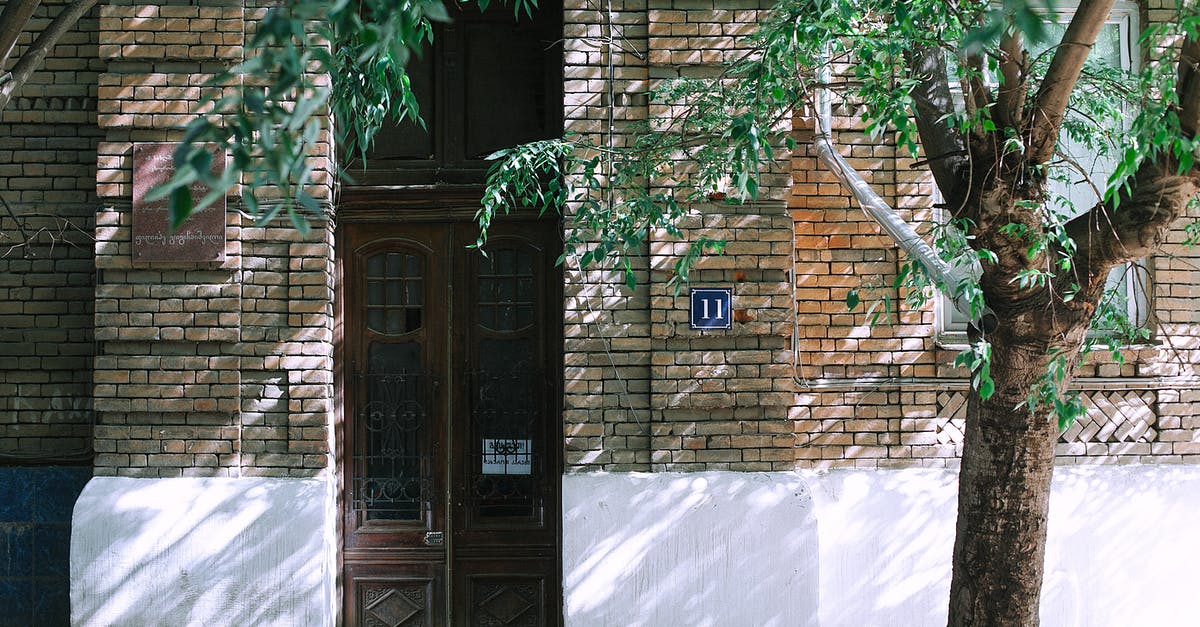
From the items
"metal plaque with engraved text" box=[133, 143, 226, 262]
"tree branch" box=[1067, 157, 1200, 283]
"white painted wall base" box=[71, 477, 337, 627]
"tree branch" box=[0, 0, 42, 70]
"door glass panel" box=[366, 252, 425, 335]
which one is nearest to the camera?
"tree branch" box=[1067, 157, 1200, 283]

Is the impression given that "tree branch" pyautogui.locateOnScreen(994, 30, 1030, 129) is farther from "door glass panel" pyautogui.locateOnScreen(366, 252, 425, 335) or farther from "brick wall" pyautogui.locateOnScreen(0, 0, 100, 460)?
"brick wall" pyautogui.locateOnScreen(0, 0, 100, 460)

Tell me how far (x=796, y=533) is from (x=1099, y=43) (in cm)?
354

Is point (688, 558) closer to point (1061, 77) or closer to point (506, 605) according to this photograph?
point (506, 605)

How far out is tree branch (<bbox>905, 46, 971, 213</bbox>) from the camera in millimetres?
4172

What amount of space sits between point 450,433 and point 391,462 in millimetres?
385

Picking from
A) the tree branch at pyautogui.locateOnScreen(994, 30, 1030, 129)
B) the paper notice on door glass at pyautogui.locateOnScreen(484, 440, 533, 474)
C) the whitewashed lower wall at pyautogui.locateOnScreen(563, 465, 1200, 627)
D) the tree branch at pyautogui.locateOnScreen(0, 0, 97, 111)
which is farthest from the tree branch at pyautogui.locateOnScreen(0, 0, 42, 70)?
the tree branch at pyautogui.locateOnScreen(994, 30, 1030, 129)

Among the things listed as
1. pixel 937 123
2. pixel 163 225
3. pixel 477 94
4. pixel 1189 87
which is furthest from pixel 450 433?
pixel 1189 87

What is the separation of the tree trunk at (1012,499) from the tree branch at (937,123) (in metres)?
0.71

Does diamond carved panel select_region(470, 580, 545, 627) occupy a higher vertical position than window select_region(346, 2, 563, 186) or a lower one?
lower

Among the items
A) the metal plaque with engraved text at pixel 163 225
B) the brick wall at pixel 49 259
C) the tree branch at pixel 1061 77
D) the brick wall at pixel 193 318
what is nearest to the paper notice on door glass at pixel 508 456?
the brick wall at pixel 193 318

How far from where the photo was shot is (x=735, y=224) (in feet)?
18.1

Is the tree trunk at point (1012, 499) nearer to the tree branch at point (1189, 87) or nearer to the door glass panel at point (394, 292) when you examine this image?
the tree branch at point (1189, 87)

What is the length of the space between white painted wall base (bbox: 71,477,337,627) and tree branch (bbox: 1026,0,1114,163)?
3.93 meters

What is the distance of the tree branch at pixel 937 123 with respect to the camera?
4172mm
